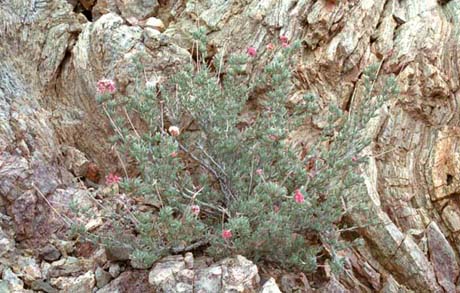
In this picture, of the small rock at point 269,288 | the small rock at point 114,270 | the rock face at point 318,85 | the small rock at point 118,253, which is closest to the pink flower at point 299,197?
the small rock at point 269,288

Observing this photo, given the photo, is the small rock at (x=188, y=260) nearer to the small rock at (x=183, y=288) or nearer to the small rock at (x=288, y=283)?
the small rock at (x=183, y=288)

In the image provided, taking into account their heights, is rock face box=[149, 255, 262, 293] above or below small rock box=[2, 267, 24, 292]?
above

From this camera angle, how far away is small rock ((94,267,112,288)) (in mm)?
4348

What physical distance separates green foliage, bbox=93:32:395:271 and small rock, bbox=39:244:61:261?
2.38 feet

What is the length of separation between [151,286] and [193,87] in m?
1.63

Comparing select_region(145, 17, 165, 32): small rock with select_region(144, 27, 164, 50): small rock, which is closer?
select_region(144, 27, 164, 50): small rock

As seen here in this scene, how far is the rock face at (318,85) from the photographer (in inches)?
197

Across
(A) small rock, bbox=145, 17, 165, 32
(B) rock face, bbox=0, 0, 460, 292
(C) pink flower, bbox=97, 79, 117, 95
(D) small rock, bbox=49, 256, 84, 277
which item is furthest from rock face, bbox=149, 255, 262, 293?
(A) small rock, bbox=145, 17, 165, 32

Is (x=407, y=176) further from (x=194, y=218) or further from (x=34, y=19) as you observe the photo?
(x=34, y=19)

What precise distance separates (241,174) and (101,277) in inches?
54.7

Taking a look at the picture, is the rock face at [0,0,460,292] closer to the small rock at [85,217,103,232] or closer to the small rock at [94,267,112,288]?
the small rock at [85,217,103,232]

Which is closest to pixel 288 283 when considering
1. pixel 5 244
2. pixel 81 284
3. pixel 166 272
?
pixel 166 272

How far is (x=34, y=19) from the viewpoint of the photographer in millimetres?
5867

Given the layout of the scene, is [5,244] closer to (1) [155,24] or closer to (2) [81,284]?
(2) [81,284]
